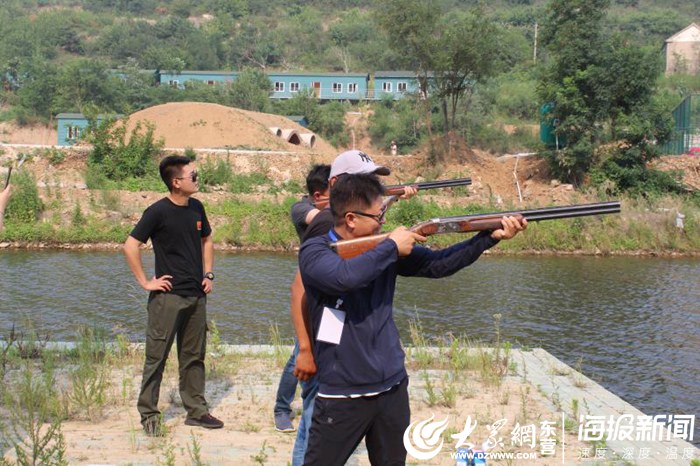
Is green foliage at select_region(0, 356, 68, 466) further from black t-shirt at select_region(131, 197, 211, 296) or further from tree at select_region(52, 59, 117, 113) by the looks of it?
tree at select_region(52, 59, 117, 113)

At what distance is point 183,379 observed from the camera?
19.5 ft

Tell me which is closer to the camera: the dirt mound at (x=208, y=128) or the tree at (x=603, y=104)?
the tree at (x=603, y=104)

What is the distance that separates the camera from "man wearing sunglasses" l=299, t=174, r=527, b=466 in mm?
3539

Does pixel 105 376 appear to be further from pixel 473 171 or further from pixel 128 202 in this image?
pixel 473 171

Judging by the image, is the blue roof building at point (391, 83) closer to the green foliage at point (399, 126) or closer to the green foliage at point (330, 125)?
the green foliage at point (399, 126)

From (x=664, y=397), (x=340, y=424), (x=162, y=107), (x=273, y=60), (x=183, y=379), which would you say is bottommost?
(x=664, y=397)

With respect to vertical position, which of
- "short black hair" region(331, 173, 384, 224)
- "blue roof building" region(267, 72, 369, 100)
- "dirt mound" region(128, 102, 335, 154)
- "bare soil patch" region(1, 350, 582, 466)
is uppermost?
"blue roof building" region(267, 72, 369, 100)

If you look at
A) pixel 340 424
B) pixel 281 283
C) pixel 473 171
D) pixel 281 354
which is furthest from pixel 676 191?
pixel 340 424

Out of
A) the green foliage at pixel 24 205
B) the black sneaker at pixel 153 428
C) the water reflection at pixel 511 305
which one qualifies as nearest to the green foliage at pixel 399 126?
the green foliage at pixel 24 205

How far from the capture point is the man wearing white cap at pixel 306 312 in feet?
13.2

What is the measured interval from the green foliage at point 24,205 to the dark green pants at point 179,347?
57.8 feet

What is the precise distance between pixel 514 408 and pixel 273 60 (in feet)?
Answer: 291

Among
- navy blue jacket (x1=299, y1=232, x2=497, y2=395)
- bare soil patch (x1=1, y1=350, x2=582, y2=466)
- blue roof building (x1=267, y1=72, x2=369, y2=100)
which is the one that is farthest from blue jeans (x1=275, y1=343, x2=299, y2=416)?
blue roof building (x1=267, y1=72, x2=369, y2=100)

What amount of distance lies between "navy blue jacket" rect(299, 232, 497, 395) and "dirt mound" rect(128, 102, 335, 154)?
3088cm
